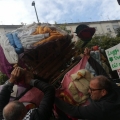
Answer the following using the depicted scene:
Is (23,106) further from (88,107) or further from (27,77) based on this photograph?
(88,107)

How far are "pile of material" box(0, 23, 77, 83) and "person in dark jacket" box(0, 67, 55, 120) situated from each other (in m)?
0.18

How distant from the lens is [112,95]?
2.23m

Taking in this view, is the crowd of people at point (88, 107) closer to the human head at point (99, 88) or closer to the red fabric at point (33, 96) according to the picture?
the human head at point (99, 88)

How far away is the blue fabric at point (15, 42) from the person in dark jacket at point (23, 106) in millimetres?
225

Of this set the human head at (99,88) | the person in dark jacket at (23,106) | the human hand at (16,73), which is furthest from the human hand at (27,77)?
the human head at (99,88)

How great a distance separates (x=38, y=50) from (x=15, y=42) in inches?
11.6

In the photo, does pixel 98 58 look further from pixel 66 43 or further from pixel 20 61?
pixel 20 61

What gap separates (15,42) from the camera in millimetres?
2535

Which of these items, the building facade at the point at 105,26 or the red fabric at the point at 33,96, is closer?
the red fabric at the point at 33,96

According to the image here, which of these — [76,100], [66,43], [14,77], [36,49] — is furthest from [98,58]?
[14,77]

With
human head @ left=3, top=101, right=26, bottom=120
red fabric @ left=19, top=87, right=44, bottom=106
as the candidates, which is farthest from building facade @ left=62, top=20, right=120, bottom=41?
human head @ left=3, top=101, right=26, bottom=120

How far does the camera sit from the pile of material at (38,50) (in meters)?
2.49

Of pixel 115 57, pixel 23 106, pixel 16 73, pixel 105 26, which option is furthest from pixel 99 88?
pixel 105 26

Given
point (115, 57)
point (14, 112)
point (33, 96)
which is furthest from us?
point (115, 57)
